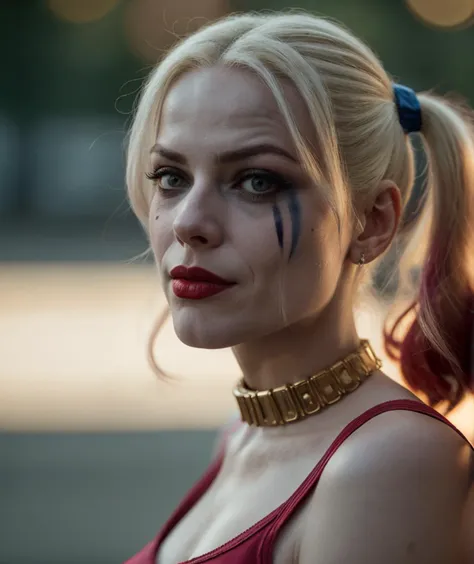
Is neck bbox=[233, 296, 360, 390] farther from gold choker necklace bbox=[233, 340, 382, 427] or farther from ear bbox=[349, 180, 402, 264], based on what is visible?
ear bbox=[349, 180, 402, 264]

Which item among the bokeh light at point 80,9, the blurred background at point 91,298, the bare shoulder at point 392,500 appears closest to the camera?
the bare shoulder at point 392,500

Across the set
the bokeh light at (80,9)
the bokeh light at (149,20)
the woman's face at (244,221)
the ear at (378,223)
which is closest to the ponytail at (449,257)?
the ear at (378,223)

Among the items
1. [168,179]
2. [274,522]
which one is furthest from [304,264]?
[274,522]

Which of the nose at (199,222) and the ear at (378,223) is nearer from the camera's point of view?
the nose at (199,222)

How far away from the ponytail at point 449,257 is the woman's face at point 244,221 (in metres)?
0.25

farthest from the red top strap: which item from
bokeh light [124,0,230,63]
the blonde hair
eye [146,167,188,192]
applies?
bokeh light [124,0,230,63]

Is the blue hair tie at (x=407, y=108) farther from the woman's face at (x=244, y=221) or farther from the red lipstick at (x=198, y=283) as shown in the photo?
the red lipstick at (x=198, y=283)

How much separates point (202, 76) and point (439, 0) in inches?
569

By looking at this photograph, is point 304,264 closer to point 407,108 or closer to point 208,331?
point 208,331

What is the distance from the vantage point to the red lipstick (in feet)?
5.59

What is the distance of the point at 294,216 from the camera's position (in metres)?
1.71

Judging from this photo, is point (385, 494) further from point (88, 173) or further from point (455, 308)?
point (88, 173)

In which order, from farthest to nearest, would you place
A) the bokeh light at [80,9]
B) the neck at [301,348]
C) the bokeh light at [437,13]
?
the bokeh light at [80,9]
the bokeh light at [437,13]
the neck at [301,348]

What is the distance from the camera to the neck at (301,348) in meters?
1.79
